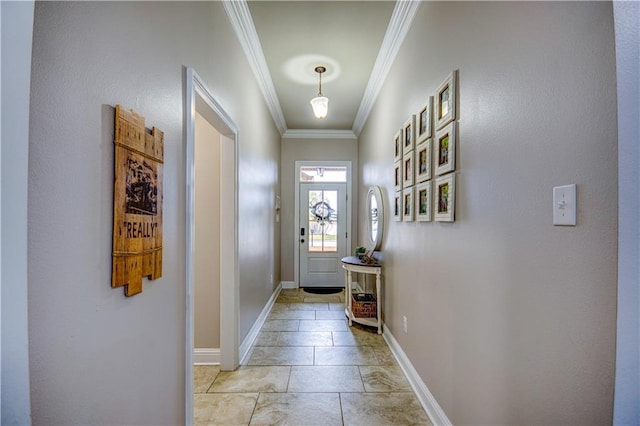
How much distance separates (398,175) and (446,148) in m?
1.00

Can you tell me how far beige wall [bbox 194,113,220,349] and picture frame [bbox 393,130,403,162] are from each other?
1533 millimetres

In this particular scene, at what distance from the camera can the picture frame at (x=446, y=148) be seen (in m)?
1.61

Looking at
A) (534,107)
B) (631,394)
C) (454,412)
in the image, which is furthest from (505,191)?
(454,412)

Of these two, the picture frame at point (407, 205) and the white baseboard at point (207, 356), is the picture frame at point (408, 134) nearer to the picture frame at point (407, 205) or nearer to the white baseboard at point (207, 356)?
the picture frame at point (407, 205)

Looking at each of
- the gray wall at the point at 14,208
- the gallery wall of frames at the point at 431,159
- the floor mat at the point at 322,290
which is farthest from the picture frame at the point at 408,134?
the floor mat at the point at 322,290

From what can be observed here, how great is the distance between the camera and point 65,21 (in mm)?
798

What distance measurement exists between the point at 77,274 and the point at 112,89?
0.58 m

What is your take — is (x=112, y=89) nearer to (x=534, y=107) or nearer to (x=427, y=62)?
(x=534, y=107)

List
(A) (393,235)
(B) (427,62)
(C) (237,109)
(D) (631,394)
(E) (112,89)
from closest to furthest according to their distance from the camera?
(D) (631,394)
(E) (112,89)
(B) (427,62)
(C) (237,109)
(A) (393,235)

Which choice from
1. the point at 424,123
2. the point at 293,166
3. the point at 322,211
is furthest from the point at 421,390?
the point at 293,166

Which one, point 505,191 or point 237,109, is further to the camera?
point 237,109

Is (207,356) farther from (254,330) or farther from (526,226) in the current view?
(526,226)

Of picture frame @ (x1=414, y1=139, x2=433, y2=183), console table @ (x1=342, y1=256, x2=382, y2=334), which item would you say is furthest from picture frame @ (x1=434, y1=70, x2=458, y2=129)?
console table @ (x1=342, y1=256, x2=382, y2=334)

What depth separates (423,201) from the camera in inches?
→ 80.3
